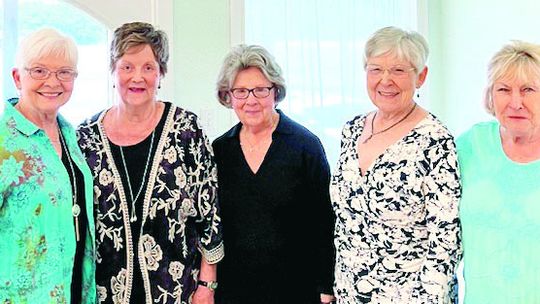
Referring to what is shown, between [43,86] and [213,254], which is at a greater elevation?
[43,86]

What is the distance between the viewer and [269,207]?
204 cm

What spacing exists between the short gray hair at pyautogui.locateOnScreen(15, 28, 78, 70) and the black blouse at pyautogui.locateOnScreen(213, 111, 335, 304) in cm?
66

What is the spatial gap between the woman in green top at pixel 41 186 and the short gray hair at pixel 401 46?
89cm

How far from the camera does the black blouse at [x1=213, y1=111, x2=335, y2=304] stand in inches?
80.4

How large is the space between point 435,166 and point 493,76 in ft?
0.96

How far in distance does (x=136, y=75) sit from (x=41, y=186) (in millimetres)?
469

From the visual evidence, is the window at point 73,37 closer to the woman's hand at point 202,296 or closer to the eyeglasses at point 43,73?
the eyeglasses at point 43,73

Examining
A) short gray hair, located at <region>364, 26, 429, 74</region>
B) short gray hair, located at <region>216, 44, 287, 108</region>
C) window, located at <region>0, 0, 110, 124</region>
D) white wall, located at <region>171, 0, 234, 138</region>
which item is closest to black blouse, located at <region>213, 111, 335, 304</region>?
short gray hair, located at <region>216, 44, 287, 108</region>

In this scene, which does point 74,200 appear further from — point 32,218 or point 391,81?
point 391,81

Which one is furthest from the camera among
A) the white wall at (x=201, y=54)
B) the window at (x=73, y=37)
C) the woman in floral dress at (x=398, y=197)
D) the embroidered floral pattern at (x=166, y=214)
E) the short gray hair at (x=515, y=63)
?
the white wall at (x=201, y=54)

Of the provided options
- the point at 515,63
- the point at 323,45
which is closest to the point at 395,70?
the point at 515,63

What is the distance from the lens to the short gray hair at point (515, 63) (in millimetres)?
1643

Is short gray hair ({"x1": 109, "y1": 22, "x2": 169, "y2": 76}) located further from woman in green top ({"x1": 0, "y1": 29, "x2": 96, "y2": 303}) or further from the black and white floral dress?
the black and white floral dress

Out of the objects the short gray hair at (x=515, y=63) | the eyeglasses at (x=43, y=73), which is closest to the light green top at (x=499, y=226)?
the short gray hair at (x=515, y=63)
